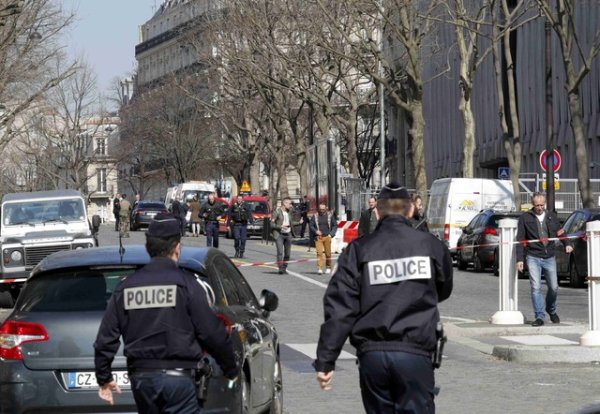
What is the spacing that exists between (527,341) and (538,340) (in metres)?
0.13

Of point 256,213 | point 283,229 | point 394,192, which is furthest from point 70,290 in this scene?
point 256,213

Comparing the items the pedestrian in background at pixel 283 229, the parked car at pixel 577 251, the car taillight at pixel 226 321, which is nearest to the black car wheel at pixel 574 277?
the parked car at pixel 577 251

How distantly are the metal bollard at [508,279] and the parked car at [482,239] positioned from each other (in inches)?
572

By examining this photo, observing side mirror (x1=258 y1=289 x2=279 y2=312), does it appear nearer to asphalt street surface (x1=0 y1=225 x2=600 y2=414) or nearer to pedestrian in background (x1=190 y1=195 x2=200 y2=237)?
asphalt street surface (x1=0 y1=225 x2=600 y2=414)

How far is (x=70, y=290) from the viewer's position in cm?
942

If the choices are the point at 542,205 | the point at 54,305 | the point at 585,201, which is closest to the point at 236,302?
the point at 54,305

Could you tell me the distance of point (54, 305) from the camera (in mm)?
9320

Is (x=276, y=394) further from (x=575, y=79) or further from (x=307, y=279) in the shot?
(x=575, y=79)

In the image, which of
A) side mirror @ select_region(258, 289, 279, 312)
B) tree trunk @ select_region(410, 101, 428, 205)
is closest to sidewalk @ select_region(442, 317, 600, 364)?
side mirror @ select_region(258, 289, 279, 312)

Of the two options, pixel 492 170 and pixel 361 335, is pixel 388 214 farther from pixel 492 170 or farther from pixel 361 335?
pixel 492 170

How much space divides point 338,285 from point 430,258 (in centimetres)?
47

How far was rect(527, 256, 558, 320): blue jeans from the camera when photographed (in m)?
19.3

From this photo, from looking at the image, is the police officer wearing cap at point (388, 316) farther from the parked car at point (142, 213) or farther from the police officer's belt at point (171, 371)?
the parked car at point (142, 213)

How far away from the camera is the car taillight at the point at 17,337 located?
9125mm
